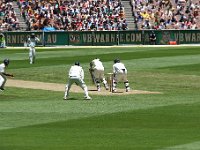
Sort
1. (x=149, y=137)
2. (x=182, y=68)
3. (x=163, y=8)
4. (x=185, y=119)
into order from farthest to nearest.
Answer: (x=163, y=8)
(x=182, y=68)
(x=185, y=119)
(x=149, y=137)

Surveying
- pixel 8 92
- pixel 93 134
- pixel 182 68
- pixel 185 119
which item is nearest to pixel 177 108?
pixel 185 119

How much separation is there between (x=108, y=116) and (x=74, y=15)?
57167 millimetres

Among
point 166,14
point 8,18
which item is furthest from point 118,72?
point 8,18

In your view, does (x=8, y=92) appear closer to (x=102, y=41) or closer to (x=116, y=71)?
(x=116, y=71)

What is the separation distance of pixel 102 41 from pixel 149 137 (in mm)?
56611

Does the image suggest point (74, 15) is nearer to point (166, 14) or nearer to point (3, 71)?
point (166, 14)

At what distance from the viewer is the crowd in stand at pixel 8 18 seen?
83.0 m

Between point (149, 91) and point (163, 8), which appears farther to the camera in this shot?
point (163, 8)

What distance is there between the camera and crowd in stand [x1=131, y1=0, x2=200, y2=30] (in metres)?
81.2

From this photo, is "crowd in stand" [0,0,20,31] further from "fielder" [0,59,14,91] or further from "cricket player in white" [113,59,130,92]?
"cricket player in white" [113,59,130,92]

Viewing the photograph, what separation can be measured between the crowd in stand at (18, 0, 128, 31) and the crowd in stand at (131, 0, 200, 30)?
1.89 metres

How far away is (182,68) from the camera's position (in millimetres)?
48875

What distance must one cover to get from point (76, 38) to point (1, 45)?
303 inches

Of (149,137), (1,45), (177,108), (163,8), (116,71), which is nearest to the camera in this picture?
(149,137)
